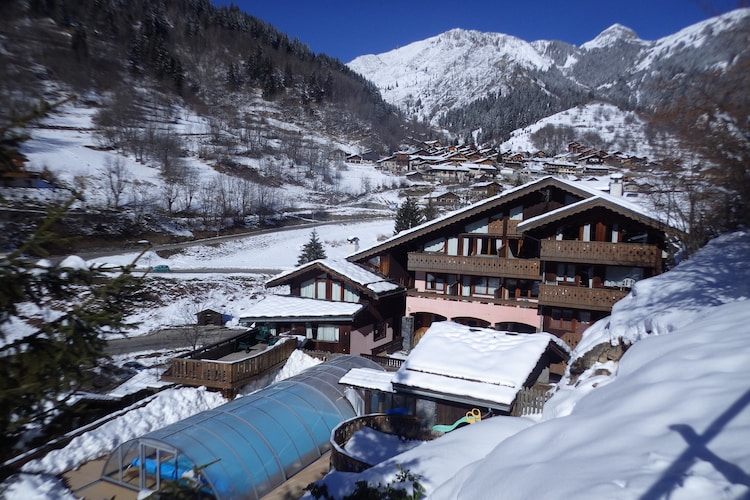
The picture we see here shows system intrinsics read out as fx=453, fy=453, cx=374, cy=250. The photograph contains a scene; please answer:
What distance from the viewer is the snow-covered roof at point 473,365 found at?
12.9m

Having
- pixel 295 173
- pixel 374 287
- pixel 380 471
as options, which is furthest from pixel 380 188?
pixel 380 471

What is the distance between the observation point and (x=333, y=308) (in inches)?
860

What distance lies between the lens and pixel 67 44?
4.55m

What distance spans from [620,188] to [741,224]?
11187mm

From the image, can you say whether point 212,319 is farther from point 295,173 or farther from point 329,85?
point 329,85

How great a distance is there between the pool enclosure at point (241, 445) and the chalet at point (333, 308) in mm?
6254

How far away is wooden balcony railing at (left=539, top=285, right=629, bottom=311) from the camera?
62.1ft

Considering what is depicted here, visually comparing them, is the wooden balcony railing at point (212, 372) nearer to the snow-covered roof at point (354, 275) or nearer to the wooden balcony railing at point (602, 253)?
the snow-covered roof at point (354, 275)

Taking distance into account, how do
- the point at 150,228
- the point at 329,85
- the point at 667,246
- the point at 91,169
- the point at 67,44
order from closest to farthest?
the point at 67,44 → the point at 667,246 → the point at 150,228 → the point at 91,169 → the point at 329,85

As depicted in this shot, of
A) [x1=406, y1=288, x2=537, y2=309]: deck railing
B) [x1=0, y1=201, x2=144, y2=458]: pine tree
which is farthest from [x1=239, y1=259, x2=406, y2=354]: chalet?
[x1=0, y1=201, x2=144, y2=458]: pine tree

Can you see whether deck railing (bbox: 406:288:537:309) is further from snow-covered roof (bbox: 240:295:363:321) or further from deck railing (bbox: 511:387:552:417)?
deck railing (bbox: 511:387:552:417)

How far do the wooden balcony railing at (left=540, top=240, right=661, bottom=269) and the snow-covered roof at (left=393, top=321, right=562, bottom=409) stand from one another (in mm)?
5154

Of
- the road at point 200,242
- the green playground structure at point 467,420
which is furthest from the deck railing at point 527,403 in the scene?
the road at point 200,242

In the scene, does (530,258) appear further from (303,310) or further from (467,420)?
(303,310)
